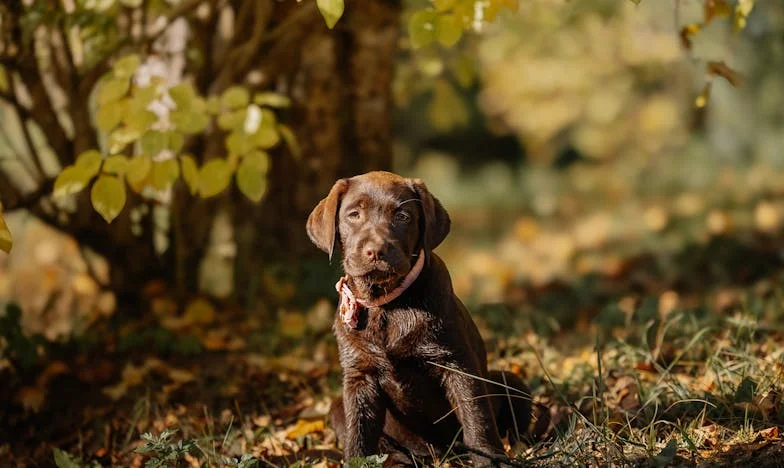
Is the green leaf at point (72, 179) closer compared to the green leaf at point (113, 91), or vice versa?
the green leaf at point (72, 179)

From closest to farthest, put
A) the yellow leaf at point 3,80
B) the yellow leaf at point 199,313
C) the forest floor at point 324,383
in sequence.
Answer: the forest floor at point 324,383 → the yellow leaf at point 3,80 → the yellow leaf at point 199,313

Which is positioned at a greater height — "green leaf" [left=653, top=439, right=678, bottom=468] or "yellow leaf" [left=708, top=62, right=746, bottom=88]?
"yellow leaf" [left=708, top=62, right=746, bottom=88]

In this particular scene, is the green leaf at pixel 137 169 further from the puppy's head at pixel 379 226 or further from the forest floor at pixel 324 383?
the forest floor at pixel 324 383

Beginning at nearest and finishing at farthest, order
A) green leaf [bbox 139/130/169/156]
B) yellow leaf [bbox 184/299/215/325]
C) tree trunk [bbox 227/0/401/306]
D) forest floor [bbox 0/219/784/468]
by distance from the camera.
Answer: forest floor [bbox 0/219/784/468], green leaf [bbox 139/130/169/156], yellow leaf [bbox 184/299/215/325], tree trunk [bbox 227/0/401/306]

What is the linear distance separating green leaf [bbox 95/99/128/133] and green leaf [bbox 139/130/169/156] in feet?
0.50

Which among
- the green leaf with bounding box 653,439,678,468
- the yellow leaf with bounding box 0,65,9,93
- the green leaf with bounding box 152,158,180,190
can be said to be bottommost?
the green leaf with bounding box 653,439,678,468

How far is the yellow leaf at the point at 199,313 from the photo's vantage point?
5.80 metres

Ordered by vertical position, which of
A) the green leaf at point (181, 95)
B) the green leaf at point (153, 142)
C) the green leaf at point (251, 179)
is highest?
→ the green leaf at point (181, 95)

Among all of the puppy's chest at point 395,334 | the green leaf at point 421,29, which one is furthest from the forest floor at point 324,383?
the green leaf at point 421,29

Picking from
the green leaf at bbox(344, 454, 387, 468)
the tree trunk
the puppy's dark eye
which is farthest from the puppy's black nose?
the tree trunk

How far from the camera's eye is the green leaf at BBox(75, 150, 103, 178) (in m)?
3.99

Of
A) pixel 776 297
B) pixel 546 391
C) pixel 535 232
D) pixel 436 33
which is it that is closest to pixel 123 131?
pixel 436 33

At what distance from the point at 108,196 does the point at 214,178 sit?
2.03ft

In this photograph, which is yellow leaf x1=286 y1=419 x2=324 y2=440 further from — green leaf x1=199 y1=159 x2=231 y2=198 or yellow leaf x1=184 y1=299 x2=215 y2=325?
yellow leaf x1=184 y1=299 x2=215 y2=325
